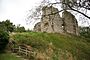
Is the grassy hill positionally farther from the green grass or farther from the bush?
the green grass

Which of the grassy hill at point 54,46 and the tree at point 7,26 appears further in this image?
the tree at point 7,26

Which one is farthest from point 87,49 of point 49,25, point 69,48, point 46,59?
point 49,25

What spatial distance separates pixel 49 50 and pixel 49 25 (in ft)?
35.7

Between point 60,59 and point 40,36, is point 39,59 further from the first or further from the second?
point 40,36

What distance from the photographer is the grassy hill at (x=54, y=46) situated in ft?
77.6

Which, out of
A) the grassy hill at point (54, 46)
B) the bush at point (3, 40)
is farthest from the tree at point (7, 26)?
the bush at point (3, 40)

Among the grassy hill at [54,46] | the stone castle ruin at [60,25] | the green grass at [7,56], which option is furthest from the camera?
the stone castle ruin at [60,25]

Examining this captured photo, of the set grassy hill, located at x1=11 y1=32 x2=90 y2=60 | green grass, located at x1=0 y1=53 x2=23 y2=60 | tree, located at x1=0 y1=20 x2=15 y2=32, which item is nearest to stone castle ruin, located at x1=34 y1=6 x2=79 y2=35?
tree, located at x1=0 y1=20 x2=15 y2=32

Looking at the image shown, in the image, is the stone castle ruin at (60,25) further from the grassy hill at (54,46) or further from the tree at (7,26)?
the grassy hill at (54,46)

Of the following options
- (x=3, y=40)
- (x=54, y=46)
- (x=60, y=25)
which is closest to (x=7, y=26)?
(x=60, y=25)

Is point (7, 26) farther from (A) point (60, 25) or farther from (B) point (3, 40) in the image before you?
(B) point (3, 40)

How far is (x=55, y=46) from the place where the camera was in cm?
2528

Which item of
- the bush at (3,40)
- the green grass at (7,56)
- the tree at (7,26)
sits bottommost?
the green grass at (7,56)

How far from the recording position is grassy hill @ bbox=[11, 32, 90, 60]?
2364 centimetres
